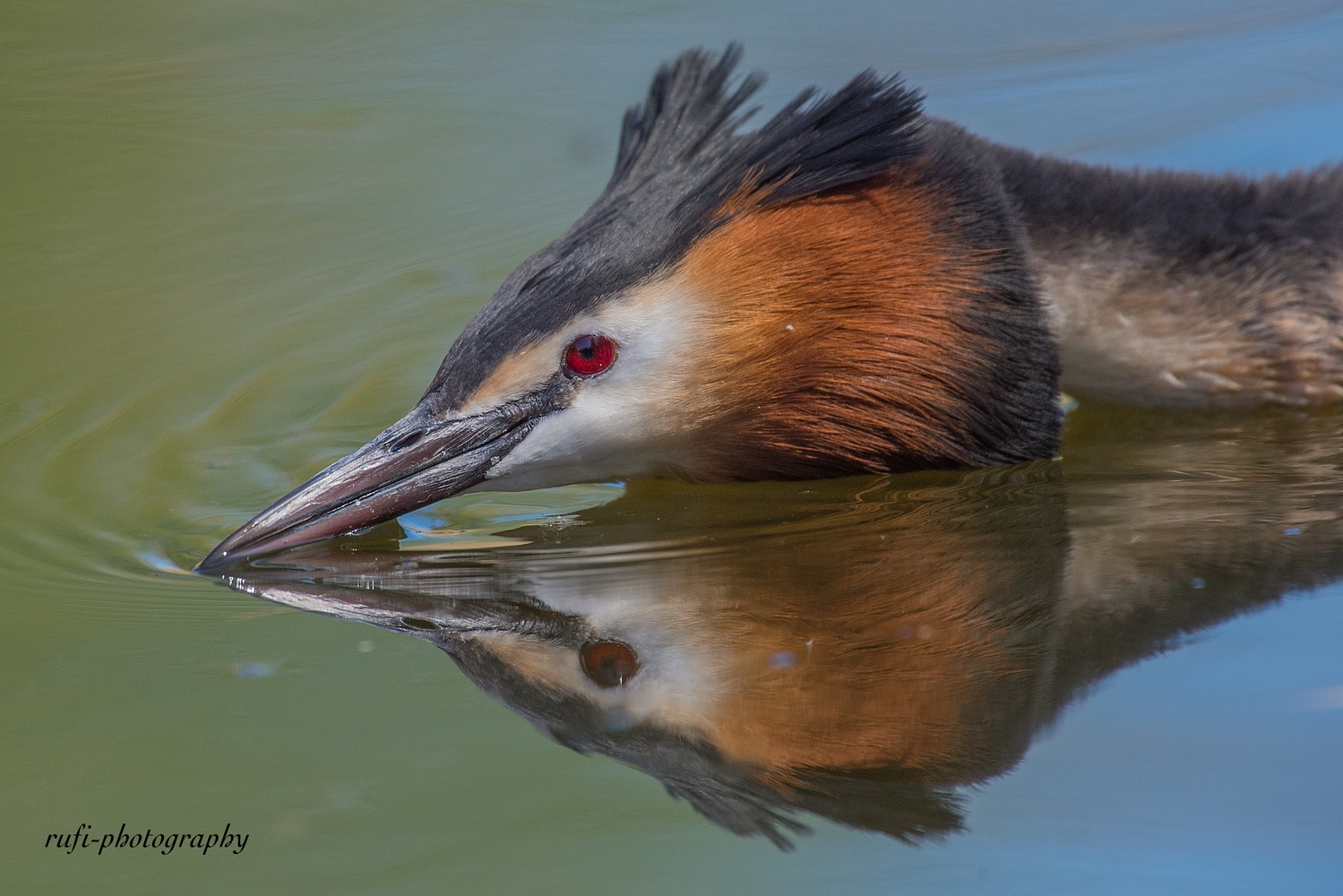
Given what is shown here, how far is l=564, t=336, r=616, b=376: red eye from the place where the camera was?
3889 millimetres

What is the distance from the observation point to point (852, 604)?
3430mm

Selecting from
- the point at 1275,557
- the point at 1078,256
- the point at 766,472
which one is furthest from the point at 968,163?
the point at 1275,557

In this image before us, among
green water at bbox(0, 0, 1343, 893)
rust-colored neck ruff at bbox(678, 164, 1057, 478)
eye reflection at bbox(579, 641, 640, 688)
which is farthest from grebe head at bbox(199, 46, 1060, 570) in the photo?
eye reflection at bbox(579, 641, 640, 688)

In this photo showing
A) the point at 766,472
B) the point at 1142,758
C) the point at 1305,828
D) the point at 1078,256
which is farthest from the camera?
the point at 1078,256

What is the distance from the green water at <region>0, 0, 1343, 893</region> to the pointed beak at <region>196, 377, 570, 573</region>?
0.34ft

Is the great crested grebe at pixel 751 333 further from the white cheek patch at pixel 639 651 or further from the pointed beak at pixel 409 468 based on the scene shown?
the white cheek patch at pixel 639 651

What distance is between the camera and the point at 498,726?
2939mm

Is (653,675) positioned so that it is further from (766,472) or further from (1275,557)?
(1275,557)

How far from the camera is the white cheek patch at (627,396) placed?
3.87 metres

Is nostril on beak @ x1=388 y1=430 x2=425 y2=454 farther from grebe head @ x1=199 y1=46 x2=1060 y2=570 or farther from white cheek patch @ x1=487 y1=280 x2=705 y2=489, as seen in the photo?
white cheek patch @ x1=487 y1=280 x2=705 y2=489

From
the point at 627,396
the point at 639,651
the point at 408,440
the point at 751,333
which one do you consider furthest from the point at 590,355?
the point at 639,651

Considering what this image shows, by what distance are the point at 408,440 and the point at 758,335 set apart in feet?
3.15

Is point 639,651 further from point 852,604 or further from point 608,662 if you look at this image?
point 852,604

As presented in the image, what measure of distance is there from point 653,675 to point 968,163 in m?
1.81
